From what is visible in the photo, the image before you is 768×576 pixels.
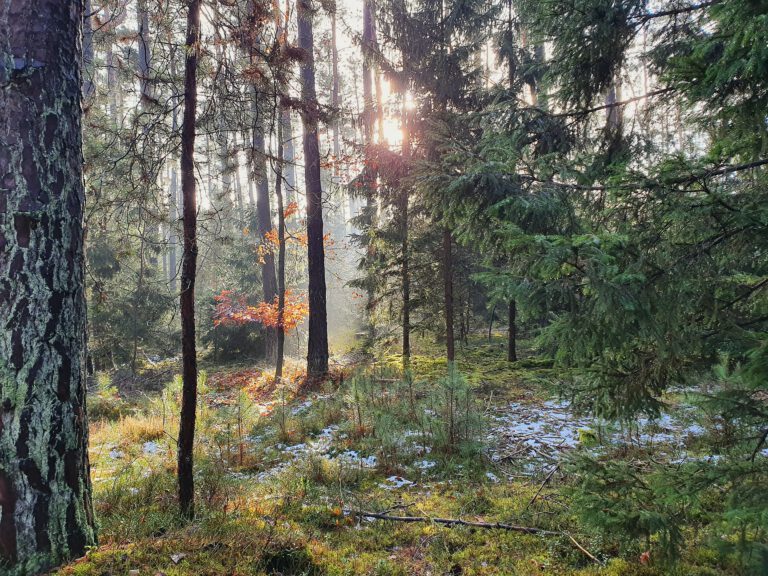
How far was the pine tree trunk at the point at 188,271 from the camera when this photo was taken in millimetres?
3414

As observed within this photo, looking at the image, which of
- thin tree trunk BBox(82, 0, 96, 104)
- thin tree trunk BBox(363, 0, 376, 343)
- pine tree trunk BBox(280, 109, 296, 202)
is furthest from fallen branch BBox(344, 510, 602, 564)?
thin tree trunk BBox(363, 0, 376, 343)

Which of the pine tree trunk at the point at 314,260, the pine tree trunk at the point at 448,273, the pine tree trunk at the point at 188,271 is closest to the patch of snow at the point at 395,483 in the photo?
the pine tree trunk at the point at 188,271

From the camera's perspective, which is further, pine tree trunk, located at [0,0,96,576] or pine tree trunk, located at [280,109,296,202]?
pine tree trunk, located at [280,109,296,202]

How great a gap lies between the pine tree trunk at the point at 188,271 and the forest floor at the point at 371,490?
1.15 feet

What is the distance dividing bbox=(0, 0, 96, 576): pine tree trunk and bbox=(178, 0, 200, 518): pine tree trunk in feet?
2.51

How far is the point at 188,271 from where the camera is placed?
3.45m

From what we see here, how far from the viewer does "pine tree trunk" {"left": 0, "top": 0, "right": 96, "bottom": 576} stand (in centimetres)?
248

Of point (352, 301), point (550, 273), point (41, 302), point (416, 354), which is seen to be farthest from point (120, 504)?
point (352, 301)

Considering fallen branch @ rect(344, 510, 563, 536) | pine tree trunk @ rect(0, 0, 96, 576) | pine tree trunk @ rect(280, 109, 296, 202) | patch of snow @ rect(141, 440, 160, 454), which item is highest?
pine tree trunk @ rect(280, 109, 296, 202)

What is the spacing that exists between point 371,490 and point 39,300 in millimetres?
3445

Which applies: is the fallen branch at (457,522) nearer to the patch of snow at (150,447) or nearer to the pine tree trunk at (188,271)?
the pine tree trunk at (188,271)

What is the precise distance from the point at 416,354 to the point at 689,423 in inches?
331

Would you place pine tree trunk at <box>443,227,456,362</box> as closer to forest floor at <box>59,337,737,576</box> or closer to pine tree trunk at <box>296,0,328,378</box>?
forest floor at <box>59,337,737,576</box>

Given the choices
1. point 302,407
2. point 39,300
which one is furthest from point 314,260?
point 39,300
